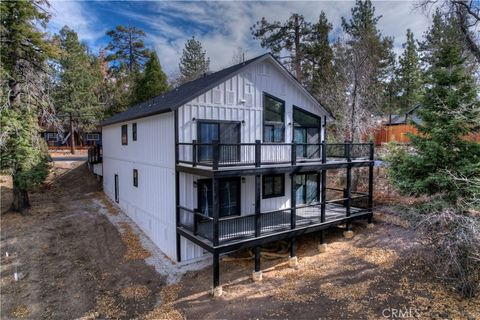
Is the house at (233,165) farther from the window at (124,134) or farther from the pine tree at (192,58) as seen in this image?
the pine tree at (192,58)

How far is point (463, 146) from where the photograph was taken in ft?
33.2

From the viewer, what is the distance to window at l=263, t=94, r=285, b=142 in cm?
1259

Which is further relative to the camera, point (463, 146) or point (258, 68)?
point (258, 68)

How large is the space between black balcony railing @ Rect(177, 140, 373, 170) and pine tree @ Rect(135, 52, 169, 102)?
19.8 metres

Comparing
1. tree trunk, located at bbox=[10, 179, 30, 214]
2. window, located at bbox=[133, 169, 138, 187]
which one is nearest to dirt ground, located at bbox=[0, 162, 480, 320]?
window, located at bbox=[133, 169, 138, 187]

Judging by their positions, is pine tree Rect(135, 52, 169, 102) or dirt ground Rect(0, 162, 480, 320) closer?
dirt ground Rect(0, 162, 480, 320)

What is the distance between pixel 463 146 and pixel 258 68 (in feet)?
27.9

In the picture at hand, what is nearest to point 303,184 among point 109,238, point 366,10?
point 109,238

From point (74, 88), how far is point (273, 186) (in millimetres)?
26559

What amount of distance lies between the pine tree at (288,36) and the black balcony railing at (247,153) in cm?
1510

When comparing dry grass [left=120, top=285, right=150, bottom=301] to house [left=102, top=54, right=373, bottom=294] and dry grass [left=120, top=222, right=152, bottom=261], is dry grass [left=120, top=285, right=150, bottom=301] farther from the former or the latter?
dry grass [left=120, top=222, right=152, bottom=261]

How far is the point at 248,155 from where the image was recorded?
11.0m

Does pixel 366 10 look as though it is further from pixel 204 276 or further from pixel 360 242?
pixel 204 276

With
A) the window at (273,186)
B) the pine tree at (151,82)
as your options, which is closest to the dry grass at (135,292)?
the window at (273,186)
